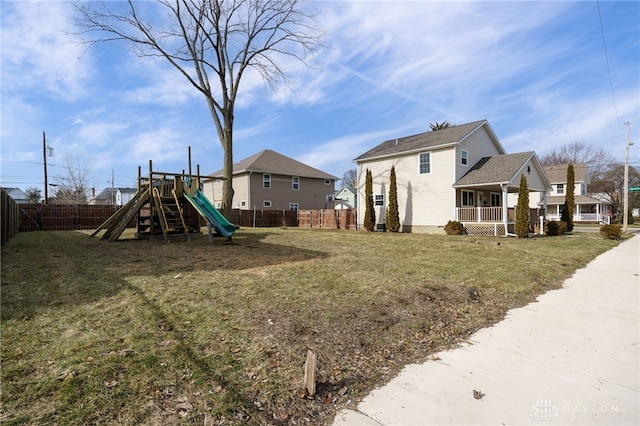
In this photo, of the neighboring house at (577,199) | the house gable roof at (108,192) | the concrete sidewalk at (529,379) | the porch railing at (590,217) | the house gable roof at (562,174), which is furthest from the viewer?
the house gable roof at (108,192)

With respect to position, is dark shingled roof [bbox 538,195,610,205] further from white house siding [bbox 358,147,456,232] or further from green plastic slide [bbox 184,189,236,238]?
green plastic slide [bbox 184,189,236,238]

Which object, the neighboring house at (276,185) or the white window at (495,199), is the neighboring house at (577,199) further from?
the neighboring house at (276,185)

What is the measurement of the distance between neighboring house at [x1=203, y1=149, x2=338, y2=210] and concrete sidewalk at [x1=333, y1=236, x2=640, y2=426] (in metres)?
24.4

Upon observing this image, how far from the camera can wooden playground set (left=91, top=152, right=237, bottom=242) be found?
36.4 ft

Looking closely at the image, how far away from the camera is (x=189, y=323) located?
374 centimetres

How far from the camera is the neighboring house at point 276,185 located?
28.6m

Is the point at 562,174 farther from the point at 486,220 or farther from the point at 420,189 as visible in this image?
the point at 420,189

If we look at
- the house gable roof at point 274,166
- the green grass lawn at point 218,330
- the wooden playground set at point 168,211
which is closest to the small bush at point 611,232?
the green grass lawn at point 218,330

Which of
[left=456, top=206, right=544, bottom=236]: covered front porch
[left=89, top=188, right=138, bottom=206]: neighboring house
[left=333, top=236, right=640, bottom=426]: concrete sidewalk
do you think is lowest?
[left=333, top=236, right=640, bottom=426]: concrete sidewalk

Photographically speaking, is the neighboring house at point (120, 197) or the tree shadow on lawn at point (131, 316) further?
the neighboring house at point (120, 197)

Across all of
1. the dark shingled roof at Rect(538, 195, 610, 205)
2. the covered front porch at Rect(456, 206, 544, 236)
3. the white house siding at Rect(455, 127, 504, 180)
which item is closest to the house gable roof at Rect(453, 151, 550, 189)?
the white house siding at Rect(455, 127, 504, 180)

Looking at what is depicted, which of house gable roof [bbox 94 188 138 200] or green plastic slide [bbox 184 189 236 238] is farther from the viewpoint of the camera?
house gable roof [bbox 94 188 138 200]

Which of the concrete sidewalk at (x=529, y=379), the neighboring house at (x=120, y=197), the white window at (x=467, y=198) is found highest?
the neighboring house at (x=120, y=197)

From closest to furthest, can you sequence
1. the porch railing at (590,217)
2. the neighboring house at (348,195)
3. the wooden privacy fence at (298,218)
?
the wooden privacy fence at (298,218) < the porch railing at (590,217) < the neighboring house at (348,195)
